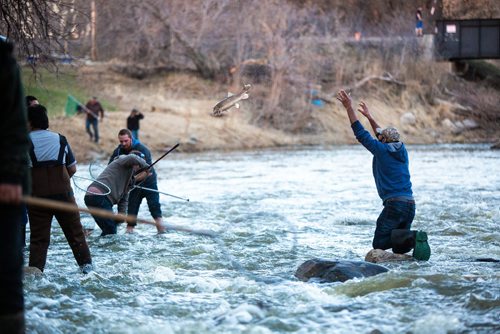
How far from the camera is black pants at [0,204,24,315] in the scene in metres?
5.15

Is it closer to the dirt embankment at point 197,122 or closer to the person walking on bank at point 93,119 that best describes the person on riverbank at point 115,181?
the dirt embankment at point 197,122

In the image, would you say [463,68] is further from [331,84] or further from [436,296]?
[436,296]

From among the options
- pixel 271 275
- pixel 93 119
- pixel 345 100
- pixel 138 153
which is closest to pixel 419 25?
pixel 93 119

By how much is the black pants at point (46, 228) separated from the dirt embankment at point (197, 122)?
26.9 metres

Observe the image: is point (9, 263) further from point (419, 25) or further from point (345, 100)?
point (419, 25)

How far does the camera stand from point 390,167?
10.5m

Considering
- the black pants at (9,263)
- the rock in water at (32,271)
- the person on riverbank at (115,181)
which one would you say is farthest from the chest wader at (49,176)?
the black pants at (9,263)

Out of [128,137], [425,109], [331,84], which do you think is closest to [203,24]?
[331,84]

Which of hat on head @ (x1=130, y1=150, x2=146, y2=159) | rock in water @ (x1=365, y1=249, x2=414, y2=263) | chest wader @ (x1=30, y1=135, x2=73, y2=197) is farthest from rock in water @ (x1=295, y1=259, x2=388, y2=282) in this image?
hat on head @ (x1=130, y1=150, x2=146, y2=159)

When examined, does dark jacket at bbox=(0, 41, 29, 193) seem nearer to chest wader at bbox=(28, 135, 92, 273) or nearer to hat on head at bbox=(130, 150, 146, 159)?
chest wader at bbox=(28, 135, 92, 273)

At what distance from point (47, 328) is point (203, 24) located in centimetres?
4625

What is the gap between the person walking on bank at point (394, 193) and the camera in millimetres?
10438

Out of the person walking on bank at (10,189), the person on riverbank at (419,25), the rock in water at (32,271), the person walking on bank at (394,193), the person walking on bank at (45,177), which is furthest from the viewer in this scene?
the person on riverbank at (419,25)

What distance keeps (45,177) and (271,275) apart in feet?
8.91
